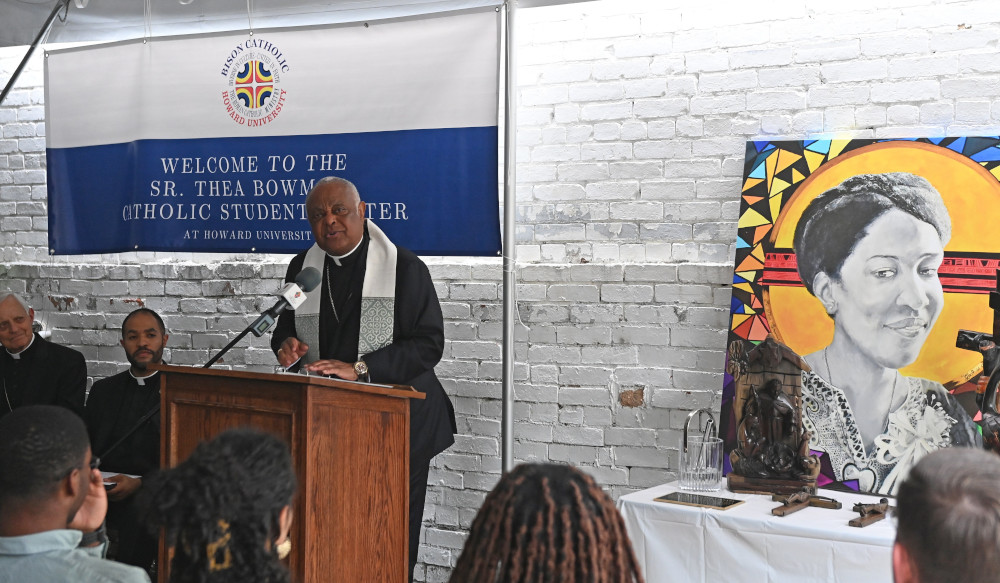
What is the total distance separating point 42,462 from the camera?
6.31 ft

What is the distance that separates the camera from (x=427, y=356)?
12.5ft

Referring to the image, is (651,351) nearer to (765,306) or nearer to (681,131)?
(765,306)

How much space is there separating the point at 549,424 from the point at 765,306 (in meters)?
1.12

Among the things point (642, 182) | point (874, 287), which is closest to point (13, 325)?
point (642, 182)

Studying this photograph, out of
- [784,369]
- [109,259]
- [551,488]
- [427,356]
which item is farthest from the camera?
[109,259]

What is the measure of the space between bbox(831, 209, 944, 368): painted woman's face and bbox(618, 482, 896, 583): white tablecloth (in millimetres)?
634

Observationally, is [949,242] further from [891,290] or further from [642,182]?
[642,182]

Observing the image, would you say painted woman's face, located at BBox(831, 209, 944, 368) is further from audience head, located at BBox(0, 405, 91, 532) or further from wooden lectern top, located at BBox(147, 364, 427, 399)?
audience head, located at BBox(0, 405, 91, 532)

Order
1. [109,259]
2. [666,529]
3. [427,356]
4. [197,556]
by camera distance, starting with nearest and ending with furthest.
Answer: [197,556], [666,529], [427,356], [109,259]

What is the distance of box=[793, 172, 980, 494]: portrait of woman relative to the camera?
3.51 metres

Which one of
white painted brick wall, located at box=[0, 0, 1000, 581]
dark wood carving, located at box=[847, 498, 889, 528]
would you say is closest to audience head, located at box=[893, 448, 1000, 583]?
dark wood carving, located at box=[847, 498, 889, 528]

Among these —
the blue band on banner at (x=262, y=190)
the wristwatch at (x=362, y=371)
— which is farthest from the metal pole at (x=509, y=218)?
the wristwatch at (x=362, y=371)

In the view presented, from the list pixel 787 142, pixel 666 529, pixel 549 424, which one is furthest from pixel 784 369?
pixel 549 424

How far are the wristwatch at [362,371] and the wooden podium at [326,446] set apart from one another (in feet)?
1.11
